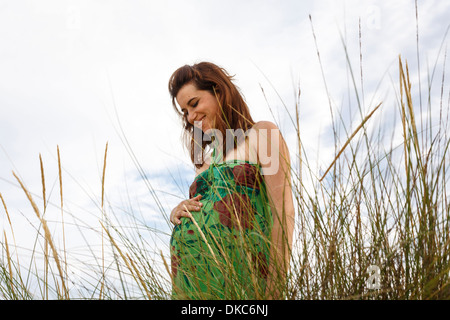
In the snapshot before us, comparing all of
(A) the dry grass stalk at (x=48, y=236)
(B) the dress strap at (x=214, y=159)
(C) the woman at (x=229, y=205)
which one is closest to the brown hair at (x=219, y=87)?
(C) the woman at (x=229, y=205)

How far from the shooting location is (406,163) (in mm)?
972

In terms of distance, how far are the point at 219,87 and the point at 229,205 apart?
1.18 m

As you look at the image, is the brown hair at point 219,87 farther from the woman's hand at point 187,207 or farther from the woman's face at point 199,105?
the woman's hand at point 187,207

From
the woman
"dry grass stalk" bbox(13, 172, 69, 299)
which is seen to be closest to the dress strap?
the woman

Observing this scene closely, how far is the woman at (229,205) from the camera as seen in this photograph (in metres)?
1.01

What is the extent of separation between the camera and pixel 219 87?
2.31 meters

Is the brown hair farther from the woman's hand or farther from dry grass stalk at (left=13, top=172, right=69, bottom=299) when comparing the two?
dry grass stalk at (left=13, top=172, right=69, bottom=299)

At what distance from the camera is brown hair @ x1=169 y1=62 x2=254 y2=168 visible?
88.2 inches

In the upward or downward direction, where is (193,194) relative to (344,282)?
upward
